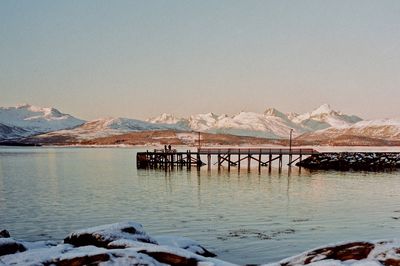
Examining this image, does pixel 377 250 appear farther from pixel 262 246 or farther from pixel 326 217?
pixel 326 217

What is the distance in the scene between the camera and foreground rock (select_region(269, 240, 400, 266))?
1216cm

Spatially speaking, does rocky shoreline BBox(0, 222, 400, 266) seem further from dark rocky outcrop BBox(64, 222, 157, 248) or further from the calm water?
the calm water

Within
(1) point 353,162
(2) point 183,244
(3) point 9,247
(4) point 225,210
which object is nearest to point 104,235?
(3) point 9,247

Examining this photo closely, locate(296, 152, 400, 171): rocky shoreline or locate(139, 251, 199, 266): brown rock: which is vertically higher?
locate(139, 251, 199, 266): brown rock

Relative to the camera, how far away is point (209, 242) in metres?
24.0

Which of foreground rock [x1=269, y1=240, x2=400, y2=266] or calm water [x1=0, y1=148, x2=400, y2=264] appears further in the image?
calm water [x1=0, y1=148, x2=400, y2=264]

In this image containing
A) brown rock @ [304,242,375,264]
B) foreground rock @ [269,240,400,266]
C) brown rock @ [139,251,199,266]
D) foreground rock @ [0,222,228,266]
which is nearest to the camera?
foreground rock @ [269,240,400,266]

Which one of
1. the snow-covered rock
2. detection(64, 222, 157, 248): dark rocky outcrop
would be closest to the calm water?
the snow-covered rock

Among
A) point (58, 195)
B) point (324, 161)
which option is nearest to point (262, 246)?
point (58, 195)

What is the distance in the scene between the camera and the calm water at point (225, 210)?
2517 cm

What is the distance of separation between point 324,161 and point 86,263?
257 feet

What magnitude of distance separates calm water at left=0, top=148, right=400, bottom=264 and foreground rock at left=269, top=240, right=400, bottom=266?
6839 mm

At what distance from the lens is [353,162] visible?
85.4 metres

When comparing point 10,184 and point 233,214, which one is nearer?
point 233,214
